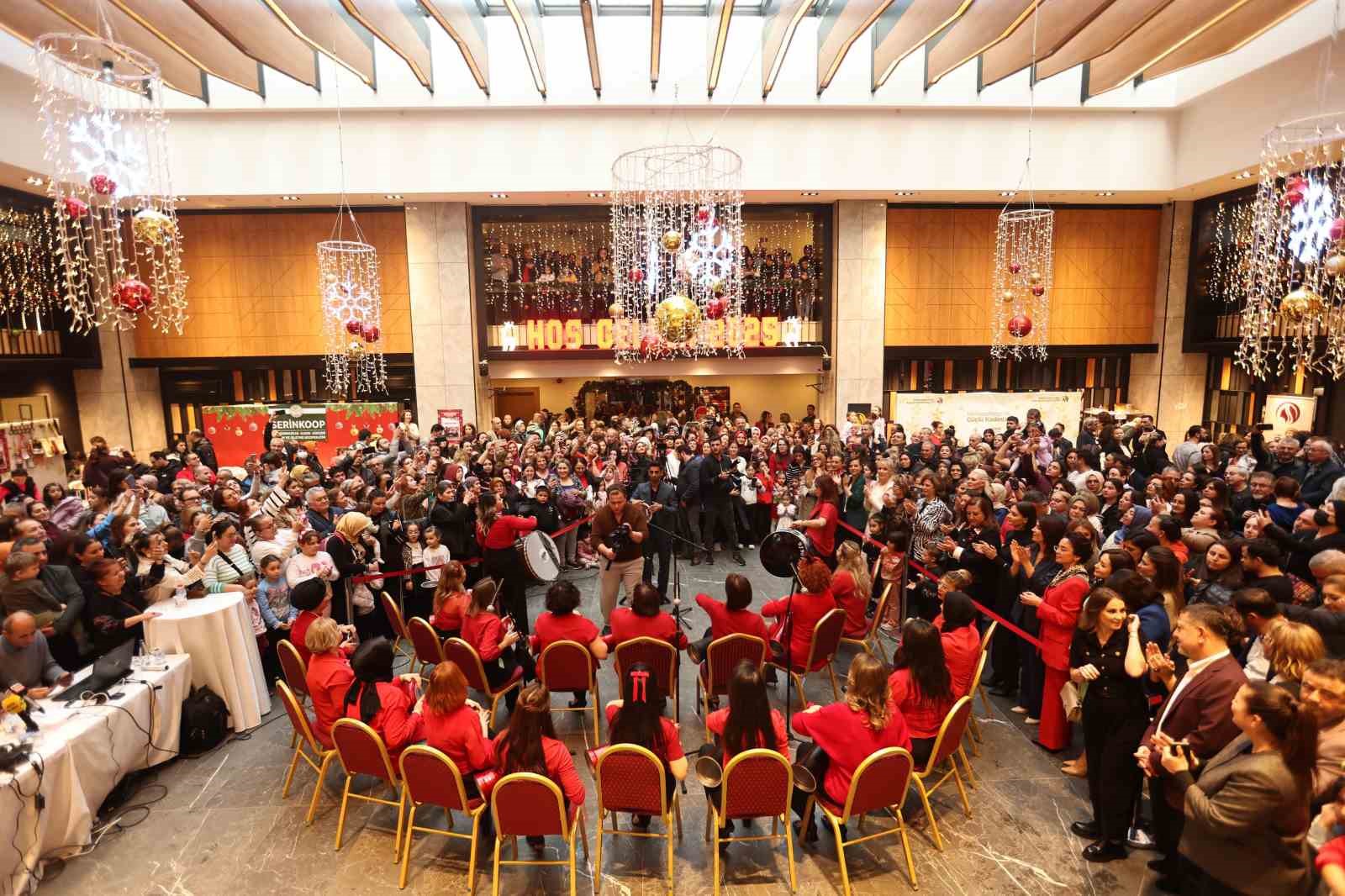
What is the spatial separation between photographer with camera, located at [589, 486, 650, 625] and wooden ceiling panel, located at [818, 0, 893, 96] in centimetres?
799

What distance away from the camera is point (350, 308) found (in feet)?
51.0

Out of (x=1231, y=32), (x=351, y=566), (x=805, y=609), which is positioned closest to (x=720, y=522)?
(x=805, y=609)

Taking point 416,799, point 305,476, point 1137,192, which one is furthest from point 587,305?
point 416,799

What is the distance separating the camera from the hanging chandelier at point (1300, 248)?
7.90 meters

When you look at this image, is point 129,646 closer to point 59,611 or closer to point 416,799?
point 59,611

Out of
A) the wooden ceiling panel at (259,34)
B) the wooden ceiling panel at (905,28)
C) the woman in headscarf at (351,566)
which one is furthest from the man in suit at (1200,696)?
the wooden ceiling panel at (259,34)

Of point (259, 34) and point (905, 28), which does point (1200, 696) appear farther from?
point (259, 34)

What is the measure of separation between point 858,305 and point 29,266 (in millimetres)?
17145

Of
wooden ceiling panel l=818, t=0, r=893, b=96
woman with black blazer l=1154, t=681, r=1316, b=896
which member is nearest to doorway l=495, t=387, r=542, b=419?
wooden ceiling panel l=818, t=0, r=893, b=96

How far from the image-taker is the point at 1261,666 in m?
3.56

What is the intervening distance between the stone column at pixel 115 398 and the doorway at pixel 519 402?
8037 mm

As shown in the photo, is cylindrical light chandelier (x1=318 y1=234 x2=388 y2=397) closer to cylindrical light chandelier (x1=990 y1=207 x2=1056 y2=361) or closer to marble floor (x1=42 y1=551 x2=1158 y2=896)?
marble floor (x1=42 y1=551 x2=1158 y2=896)

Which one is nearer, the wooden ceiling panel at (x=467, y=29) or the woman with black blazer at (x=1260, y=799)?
the woman with black blazer at (x=1260, y=799)

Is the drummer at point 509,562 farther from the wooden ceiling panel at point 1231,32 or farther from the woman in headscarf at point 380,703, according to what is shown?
the wooden ceiling panel at point 1231,32
